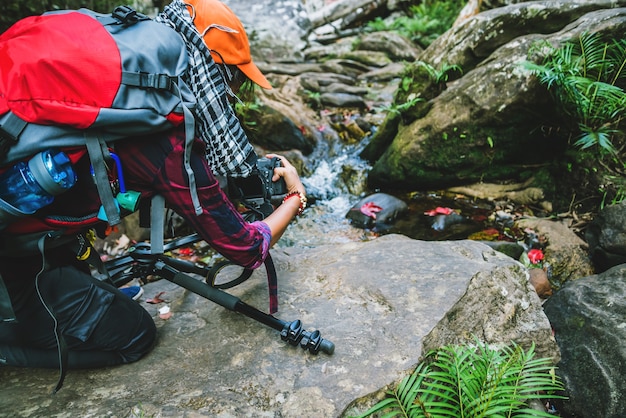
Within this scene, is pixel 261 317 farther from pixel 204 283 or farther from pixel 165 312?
pixel 165 312

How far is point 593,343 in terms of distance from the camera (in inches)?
97.6

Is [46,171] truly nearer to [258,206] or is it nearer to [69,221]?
[69,221]

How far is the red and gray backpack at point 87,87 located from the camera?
1.35 metres

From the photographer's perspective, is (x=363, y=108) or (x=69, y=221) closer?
(x=69, y=221)

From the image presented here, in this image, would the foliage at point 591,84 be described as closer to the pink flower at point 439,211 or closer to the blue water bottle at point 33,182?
the pink flower at point 439,211

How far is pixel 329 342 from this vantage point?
2045 millimetres

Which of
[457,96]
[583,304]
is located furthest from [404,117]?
[583,304]

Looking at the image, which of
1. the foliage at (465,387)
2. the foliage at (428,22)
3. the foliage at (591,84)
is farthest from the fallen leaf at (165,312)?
the foliage at (428,22)

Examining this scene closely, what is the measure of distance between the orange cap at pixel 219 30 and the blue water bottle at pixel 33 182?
0.85 meters

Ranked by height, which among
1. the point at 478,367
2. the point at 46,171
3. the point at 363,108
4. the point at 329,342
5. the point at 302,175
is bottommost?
the point at 302,175

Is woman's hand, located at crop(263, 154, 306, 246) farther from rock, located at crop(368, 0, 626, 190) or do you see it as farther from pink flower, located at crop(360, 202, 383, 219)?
rock, located at crop(368, 0, 626, 190)

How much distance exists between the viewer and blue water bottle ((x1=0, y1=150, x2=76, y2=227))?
1.38 m

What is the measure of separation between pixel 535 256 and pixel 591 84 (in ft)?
6.29

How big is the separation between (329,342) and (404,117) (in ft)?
15.2
